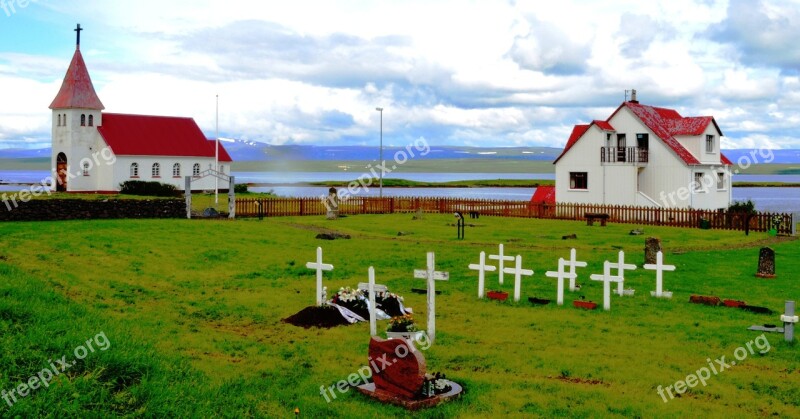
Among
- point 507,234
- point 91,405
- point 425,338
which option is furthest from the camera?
point 507,234

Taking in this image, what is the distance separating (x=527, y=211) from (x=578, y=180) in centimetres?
593

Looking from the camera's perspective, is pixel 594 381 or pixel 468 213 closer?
pixel 594 381

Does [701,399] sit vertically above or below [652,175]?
below

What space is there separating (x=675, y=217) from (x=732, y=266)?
20780 mm

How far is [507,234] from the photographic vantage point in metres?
38.9

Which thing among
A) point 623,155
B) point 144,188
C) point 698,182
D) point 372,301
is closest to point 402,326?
point 372,301

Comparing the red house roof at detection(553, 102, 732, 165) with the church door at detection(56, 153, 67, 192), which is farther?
the church door at detection(56, 153, 67, 192)

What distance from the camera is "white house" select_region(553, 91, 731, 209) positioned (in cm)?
5319

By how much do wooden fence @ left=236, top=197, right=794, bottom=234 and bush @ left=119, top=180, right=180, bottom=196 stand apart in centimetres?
1805

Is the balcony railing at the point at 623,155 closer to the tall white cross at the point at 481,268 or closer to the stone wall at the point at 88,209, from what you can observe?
the stone wall at the point at 88,209

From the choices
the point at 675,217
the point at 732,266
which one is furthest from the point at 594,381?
the point at 675,217

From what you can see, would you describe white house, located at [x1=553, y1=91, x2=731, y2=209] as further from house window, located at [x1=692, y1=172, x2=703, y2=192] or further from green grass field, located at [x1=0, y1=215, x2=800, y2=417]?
green grass field, located at [x1=0, y1=215, x2=800, y2=417]

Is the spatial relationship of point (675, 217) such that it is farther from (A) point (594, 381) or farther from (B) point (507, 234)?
(A) point (594, 381)

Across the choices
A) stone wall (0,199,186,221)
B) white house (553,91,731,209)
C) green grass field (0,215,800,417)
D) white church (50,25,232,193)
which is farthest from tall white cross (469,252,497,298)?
white church (50,25,232,193)
